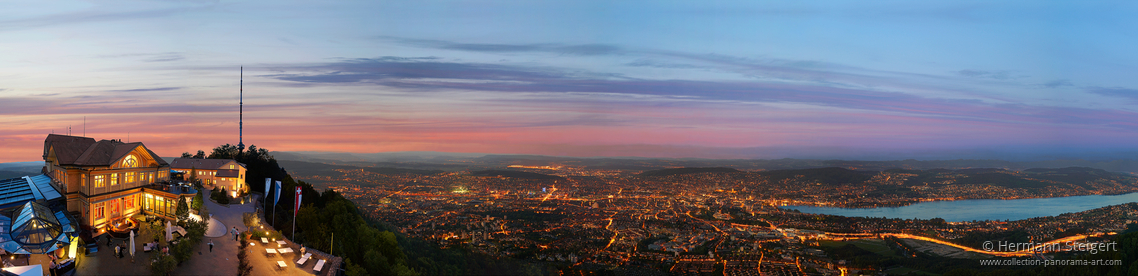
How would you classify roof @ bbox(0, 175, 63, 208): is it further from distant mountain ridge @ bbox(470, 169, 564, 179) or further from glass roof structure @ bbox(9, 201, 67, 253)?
distant mountain ridge @ bbox(470, 169, 564, 179)

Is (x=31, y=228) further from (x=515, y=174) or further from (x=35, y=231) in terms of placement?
(x=515, y=174)

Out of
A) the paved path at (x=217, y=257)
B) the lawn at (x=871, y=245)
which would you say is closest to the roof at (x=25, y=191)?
the paved path at (x=217, y=257)

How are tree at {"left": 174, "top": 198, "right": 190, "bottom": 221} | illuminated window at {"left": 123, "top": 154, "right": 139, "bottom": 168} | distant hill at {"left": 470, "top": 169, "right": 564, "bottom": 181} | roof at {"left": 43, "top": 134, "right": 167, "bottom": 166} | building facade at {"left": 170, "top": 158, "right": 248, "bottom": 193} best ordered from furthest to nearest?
distant hill at {"left": 470, "top": 169, "right": 564, "bottom": 181}
building facade at {"left": 170, "top": 158, "right": 248, "bottom": 193}
illuminated window at {"left": 123, "top": 154, "right": 139, "bottom": 168}
tree at {"left": 174, "top": 198, "right": 190, "bottom": 221}
roof at {"left": 43, "top": 134, "right": 167, "bottom": 166}

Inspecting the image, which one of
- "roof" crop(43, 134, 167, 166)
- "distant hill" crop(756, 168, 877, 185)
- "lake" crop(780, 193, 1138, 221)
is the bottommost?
"lake" crop(780, 193, 1138, 221)

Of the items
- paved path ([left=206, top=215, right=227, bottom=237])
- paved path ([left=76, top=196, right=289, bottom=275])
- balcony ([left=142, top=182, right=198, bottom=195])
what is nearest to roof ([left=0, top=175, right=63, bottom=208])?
paved path ([left=76, top=196, right=289, bottom=275])

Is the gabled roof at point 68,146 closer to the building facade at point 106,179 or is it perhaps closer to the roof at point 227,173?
the building facade at point 106,179

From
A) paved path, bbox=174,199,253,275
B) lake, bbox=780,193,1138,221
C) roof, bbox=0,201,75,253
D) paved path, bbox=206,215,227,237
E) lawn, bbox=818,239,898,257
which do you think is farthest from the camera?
lake, bbox=780,193,1138,221

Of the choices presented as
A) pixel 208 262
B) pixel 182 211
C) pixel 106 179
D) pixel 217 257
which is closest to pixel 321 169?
pixel 106 179
